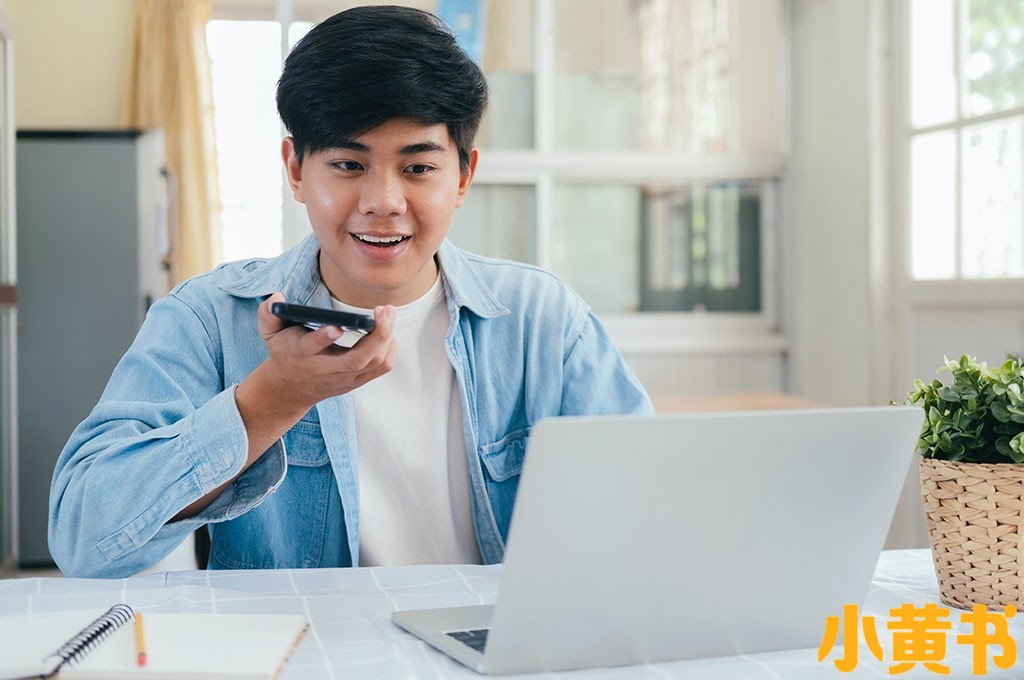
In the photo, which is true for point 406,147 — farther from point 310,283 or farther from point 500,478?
point 500,478

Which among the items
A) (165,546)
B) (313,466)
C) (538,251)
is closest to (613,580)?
(165,546)

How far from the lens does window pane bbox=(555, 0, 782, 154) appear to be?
380 cm

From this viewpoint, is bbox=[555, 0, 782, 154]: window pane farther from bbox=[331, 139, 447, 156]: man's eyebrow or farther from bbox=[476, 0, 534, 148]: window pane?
bbox=[331, 139, 447, 156]: man's eyebrow

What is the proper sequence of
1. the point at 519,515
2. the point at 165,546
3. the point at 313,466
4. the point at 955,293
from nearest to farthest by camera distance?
the point at 519,515 → the point at 165,546 → the point at 313,466 → the point at 955,293

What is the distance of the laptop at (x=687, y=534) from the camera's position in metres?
0.67

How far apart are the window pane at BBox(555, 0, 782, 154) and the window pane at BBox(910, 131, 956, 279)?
2.63 ft

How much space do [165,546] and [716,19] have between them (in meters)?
3.29

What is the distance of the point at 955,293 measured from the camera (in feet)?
9.77

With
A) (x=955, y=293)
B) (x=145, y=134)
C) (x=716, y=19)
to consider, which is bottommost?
(x=955, y=293)

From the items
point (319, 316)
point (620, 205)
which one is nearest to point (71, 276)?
point (620, 205)

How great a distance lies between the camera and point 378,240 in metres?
1.28

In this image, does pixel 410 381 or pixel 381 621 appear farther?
pixel 410 381

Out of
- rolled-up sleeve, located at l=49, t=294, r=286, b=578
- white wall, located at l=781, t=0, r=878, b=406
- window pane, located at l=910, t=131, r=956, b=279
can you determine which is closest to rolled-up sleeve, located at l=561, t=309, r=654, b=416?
rolled-up sleeve, located at l=49, t=294, r=286, b=578

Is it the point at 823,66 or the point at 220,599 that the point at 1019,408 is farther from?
the point at 823,66
